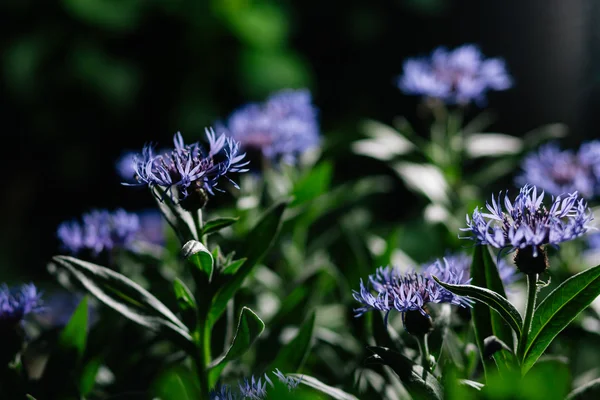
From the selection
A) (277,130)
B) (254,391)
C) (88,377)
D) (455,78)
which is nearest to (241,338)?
(254,391)

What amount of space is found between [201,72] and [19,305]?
1.74 m

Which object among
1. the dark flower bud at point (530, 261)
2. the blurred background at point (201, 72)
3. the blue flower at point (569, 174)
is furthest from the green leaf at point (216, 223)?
the blurred background at point (201, 72)

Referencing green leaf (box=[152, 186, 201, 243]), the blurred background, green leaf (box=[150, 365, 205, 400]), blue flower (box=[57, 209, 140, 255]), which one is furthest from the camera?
the blurred background

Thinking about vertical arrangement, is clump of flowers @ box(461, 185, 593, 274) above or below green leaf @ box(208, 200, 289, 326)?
above

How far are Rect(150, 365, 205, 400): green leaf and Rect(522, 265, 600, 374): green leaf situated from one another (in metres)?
0.25

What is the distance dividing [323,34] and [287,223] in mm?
1873

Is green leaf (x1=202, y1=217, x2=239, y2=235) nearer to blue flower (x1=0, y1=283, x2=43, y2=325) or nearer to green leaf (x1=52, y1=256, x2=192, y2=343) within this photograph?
green leaf (x1=52, y1=256, x2=192, y2=343)

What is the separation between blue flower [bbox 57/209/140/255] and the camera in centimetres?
72

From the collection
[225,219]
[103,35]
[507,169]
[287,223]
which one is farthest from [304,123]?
[103,35]

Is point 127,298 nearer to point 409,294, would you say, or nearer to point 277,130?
point 409,294

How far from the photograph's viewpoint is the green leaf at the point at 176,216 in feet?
1.74

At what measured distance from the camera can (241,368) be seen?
682 millimetres

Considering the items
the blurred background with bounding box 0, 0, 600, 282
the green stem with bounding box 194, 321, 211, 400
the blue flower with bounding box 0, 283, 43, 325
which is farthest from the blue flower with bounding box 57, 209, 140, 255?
the blurred background with bounding box 0, 0, 600, 282

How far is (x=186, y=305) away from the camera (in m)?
0.57
